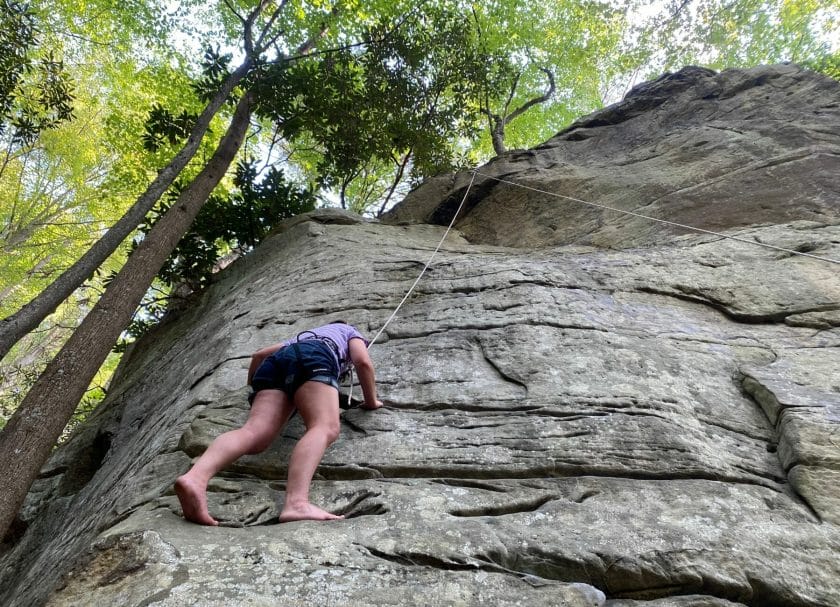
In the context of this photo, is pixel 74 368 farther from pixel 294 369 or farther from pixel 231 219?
pixel 231 219

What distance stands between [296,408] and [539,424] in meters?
1.58

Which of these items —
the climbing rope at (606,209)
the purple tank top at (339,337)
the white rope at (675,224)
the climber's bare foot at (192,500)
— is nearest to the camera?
the climber's bare foot at (192,500)

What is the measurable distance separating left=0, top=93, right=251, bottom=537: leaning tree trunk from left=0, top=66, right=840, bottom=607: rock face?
55cm

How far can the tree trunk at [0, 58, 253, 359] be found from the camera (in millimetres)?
5434

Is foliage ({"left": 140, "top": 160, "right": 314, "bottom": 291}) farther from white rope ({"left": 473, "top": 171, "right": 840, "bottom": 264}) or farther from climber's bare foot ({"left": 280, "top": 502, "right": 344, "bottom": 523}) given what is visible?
climber's bare foot ({"left": 280, "top": 502, "right": 344, "bottom": 523})

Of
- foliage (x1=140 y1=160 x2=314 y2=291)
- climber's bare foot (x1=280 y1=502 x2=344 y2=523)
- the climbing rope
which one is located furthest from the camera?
foliage (x1=140 y1=160 x2=314 y2=291)

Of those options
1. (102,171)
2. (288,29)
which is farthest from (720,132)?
(102,171)

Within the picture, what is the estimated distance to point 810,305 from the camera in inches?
171

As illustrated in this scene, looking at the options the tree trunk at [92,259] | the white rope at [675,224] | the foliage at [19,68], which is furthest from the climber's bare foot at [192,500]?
the foliage at [19,68]

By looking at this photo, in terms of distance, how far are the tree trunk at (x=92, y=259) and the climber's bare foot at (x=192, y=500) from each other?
4.12 m

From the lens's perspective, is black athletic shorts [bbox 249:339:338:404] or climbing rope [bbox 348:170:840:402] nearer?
black athletic shorts [bbox 249:339:338:404]

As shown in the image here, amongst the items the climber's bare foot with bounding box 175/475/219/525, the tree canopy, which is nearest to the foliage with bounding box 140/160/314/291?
the tree canopy

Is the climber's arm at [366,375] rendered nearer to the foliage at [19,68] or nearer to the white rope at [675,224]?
the white rope at [675,224]

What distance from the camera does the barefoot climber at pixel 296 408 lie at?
8.25 feet
